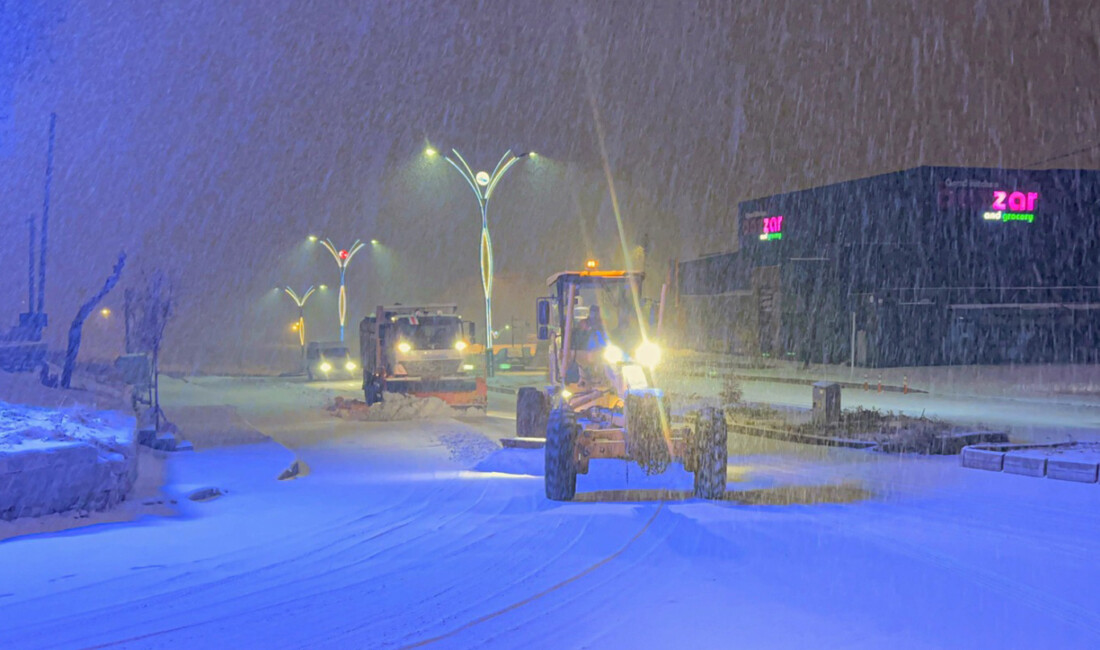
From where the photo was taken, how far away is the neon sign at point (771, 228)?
53.7 metres

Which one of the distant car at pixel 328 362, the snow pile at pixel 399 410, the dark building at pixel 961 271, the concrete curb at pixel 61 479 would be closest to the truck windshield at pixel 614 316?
the concrete curb at pixel 61 479

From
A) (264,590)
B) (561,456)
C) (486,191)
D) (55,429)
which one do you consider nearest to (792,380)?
(486,191)

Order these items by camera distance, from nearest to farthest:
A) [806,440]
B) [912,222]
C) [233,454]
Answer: [233,454] < [806,440] < [912,222]

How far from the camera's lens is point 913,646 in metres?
5.63

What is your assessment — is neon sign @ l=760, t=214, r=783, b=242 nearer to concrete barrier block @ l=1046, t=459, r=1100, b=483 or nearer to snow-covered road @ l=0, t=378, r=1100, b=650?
snow-covered road @ l=0, t=378, r=1100, b=650

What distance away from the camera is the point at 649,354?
1328 centimetres

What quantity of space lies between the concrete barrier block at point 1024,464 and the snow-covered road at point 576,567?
0.33 metres

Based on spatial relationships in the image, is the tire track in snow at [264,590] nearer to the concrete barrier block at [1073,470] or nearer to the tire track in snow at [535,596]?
the tire track in snow at [535,596]

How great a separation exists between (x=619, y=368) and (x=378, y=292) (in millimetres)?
70333

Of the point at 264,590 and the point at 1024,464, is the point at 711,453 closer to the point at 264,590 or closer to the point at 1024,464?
the point at 1024,464

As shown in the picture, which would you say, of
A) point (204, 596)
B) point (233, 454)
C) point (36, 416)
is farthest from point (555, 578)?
point (233, 454)

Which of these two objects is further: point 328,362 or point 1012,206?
point 1012,206

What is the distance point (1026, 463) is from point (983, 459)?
0.69 metres

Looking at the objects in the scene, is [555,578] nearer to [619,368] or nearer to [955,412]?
[619,368]
